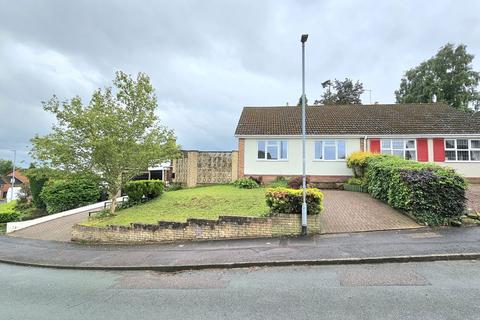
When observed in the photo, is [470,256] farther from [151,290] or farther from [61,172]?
[61,172]

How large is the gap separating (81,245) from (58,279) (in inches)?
163

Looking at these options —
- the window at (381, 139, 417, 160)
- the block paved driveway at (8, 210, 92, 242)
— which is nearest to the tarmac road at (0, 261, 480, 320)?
the block paved driveway at (8, 210, 92, 242)

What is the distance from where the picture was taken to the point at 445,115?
2066 cm

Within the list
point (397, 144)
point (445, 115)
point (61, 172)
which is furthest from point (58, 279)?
point (445, 115)

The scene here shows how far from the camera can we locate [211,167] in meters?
20.2

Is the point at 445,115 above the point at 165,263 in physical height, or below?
above

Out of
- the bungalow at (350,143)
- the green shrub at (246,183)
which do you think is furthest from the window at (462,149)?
the green shrub at (246,183)

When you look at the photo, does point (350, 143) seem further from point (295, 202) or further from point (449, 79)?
point (449, 79)

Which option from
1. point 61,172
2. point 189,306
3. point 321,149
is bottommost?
point 189,306

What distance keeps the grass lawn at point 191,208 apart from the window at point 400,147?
34.1ft

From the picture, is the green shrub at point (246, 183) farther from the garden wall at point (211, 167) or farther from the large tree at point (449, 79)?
the large tree at point (449, 79)

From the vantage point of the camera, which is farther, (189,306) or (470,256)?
(470,256)

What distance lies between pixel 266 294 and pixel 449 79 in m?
39.1

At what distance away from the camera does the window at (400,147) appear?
19.1m
